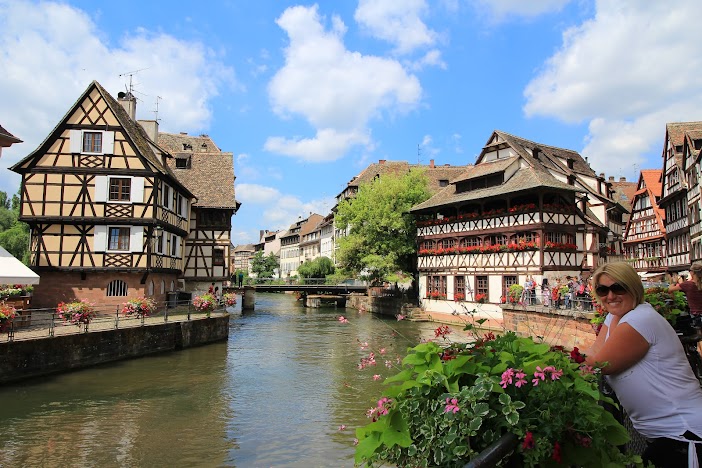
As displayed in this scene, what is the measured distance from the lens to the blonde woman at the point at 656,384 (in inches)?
110

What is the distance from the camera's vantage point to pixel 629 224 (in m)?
50.6

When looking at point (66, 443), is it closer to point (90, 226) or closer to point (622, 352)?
point (622, 352)

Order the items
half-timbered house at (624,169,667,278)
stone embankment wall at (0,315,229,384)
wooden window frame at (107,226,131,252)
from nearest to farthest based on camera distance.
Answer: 1. stone embankment wall at (0,315,229,384)
2. wooden window frame at (107,226,131,252)
3. half-timbered house at (624,169,667,278)

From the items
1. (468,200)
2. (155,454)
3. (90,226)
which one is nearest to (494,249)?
(468,200)

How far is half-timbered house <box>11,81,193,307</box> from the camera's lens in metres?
25.7

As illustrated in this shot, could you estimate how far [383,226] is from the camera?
142 ft

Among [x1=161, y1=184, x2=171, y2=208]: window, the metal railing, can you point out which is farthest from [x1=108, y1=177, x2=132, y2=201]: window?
the metal railing

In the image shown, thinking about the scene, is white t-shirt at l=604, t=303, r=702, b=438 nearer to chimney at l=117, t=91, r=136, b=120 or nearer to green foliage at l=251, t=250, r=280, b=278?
chimney at l=117, t=91, r=136, b=120

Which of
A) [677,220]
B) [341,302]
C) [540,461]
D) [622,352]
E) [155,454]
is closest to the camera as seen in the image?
[540,461]

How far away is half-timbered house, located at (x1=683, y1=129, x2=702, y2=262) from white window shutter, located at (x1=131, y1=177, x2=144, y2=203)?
3037cm

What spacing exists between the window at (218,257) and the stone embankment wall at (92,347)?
1180cm

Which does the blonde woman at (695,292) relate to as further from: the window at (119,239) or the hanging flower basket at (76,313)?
the window at (119,239)

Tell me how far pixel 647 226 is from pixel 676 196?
1226 cm

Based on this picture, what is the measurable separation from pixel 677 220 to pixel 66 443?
39.3m
